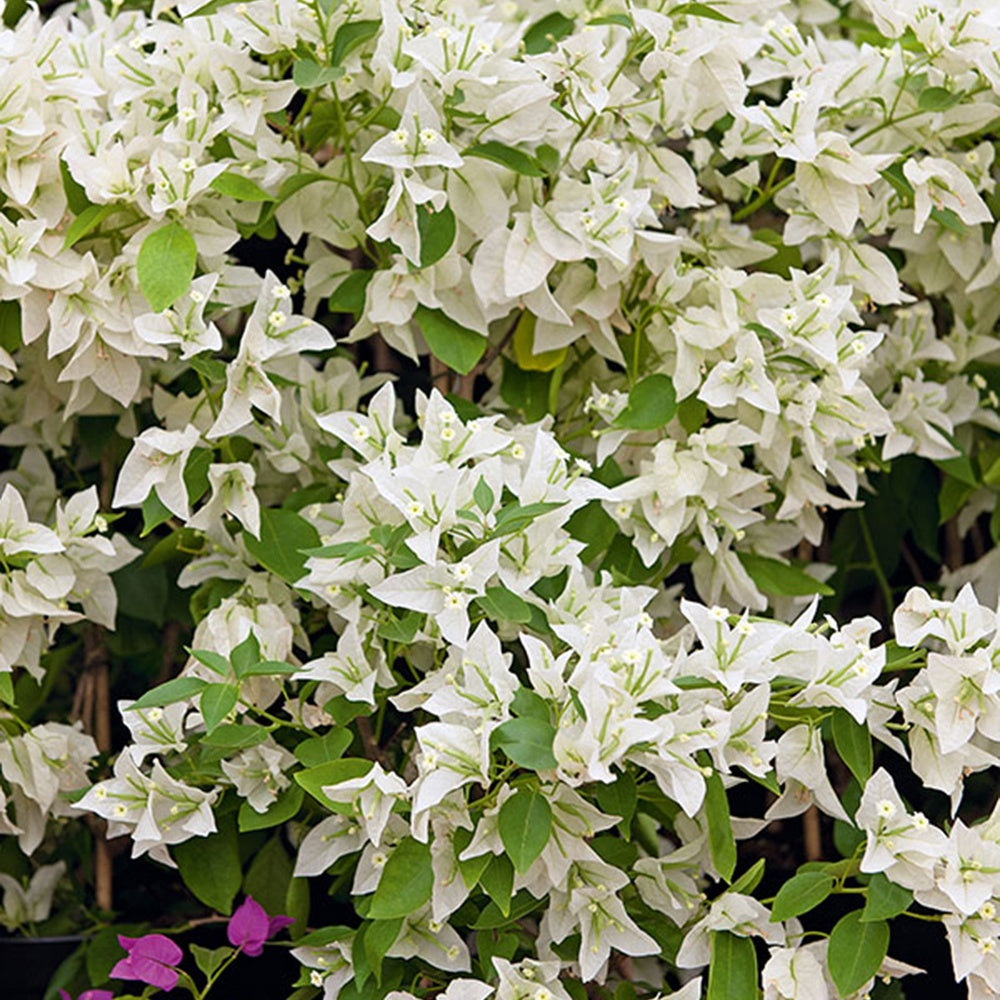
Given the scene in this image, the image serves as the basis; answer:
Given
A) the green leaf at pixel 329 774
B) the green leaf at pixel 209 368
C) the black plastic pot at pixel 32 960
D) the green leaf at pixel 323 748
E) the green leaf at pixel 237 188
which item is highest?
the green leaf at pixel 237 188

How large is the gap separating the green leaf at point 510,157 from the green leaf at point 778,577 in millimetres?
329

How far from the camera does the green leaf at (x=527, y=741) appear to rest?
80 centimetres

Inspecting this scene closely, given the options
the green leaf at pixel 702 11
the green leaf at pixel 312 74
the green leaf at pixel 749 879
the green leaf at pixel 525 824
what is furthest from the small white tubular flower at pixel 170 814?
the green leaf at pixel 702 11

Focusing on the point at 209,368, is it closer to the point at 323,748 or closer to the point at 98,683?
the point at 323,748

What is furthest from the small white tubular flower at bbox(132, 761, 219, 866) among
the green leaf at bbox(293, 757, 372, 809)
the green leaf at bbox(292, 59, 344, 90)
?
the green leaf at bbox(292, 59, 344, 90)

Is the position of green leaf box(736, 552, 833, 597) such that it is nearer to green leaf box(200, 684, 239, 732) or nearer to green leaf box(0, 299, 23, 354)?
green leaf box(200, 684, 239, 732)

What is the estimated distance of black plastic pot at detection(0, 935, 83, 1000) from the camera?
4.14 feet

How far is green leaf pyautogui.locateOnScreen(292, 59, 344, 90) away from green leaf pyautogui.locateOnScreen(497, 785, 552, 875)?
459 mm

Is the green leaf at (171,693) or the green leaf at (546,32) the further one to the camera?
the green leaf at (546,32)

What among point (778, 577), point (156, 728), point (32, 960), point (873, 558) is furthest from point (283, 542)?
point (873, 558)

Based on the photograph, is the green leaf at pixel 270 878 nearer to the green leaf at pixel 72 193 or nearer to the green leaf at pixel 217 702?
the green leaf at pixel 217 702

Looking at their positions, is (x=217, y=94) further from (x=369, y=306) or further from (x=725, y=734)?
(x=725, y=734)

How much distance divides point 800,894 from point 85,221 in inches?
24.3

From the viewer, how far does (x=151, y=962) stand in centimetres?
100
